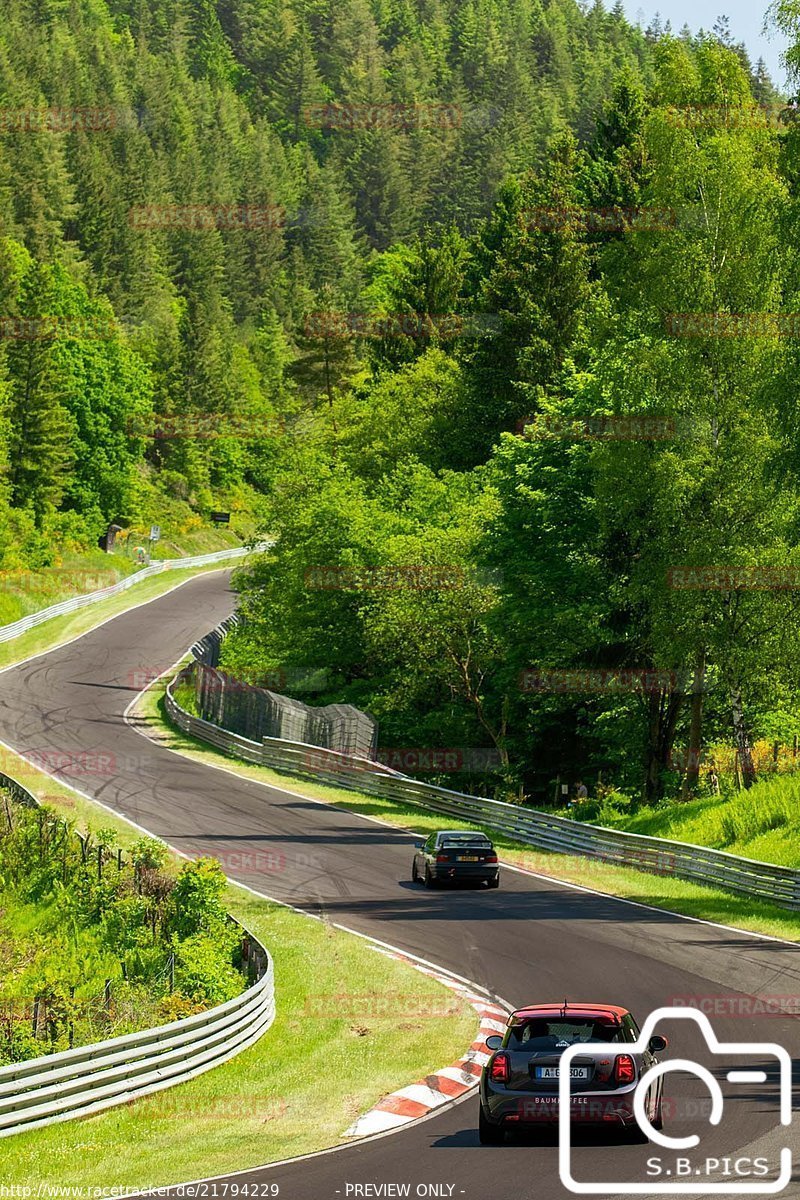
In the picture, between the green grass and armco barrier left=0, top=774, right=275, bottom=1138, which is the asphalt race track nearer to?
armco barrier left=0, top=774, right=275, bottom=1138

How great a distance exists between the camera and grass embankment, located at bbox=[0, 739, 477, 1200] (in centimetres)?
1552

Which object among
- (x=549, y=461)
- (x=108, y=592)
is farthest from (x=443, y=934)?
(x=108, y=592)

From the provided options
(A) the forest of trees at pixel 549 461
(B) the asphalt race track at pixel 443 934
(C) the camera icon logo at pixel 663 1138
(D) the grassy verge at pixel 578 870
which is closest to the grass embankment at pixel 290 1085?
(B) the asphalt race track at pixel 443 934

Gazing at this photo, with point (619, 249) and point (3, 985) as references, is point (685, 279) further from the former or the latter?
point (3, 985)

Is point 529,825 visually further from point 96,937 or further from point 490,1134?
point 490,1134

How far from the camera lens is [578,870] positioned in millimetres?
38656

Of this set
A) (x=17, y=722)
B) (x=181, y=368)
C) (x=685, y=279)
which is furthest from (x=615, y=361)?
(x=181, y=368)

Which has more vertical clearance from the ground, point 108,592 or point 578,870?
point 108,592

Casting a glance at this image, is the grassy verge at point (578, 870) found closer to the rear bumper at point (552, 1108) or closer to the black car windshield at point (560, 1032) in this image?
the black car windshield at point (560, 1032)

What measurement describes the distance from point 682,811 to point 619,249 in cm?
1898

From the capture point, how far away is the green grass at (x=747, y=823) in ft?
117

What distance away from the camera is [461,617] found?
54.4m

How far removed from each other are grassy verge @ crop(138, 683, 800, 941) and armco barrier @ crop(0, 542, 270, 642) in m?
24.1

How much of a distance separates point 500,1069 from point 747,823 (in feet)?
77.0
